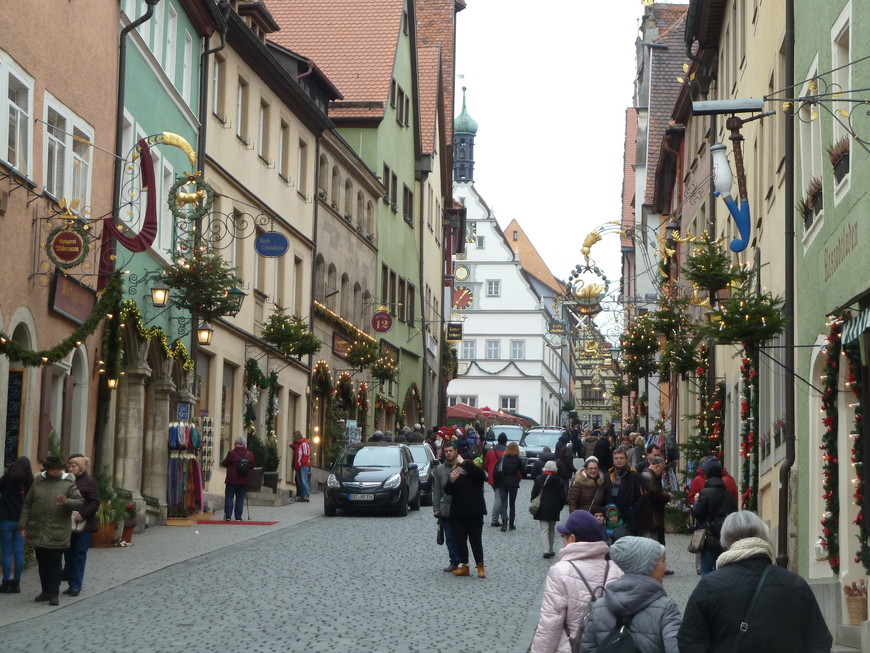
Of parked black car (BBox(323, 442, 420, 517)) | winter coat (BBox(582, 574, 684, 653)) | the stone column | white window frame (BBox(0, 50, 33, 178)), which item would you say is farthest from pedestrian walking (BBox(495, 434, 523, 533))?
winter coat (BBox(582, 574, 684, 653))

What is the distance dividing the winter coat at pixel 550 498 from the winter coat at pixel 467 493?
9.21 feet

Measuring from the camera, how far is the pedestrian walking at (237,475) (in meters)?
26.9

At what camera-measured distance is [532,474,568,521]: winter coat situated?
72.2 feet

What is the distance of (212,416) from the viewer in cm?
3183

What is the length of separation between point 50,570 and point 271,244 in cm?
1606

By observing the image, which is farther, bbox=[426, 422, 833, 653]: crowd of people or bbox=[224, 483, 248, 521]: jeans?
bbox=[224, 483, 248, 521]: jeans

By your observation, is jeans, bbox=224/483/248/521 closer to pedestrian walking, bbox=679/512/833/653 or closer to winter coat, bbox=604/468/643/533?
winter coat, bbox=604/468/643/533

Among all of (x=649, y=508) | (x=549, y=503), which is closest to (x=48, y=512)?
(x=649, y=508)

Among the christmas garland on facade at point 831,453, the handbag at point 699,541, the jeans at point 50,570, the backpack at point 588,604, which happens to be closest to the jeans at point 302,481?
the jeans at point 50,570

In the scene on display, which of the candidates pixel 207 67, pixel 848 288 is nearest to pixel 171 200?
pixel 207 67

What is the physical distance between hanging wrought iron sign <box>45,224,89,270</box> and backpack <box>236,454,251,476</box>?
837 centimetres

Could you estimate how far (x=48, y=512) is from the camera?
15891mm

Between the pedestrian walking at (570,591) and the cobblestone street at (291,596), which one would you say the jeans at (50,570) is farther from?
the pedestrian walking at (570,591)

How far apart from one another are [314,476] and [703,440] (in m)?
15.5
